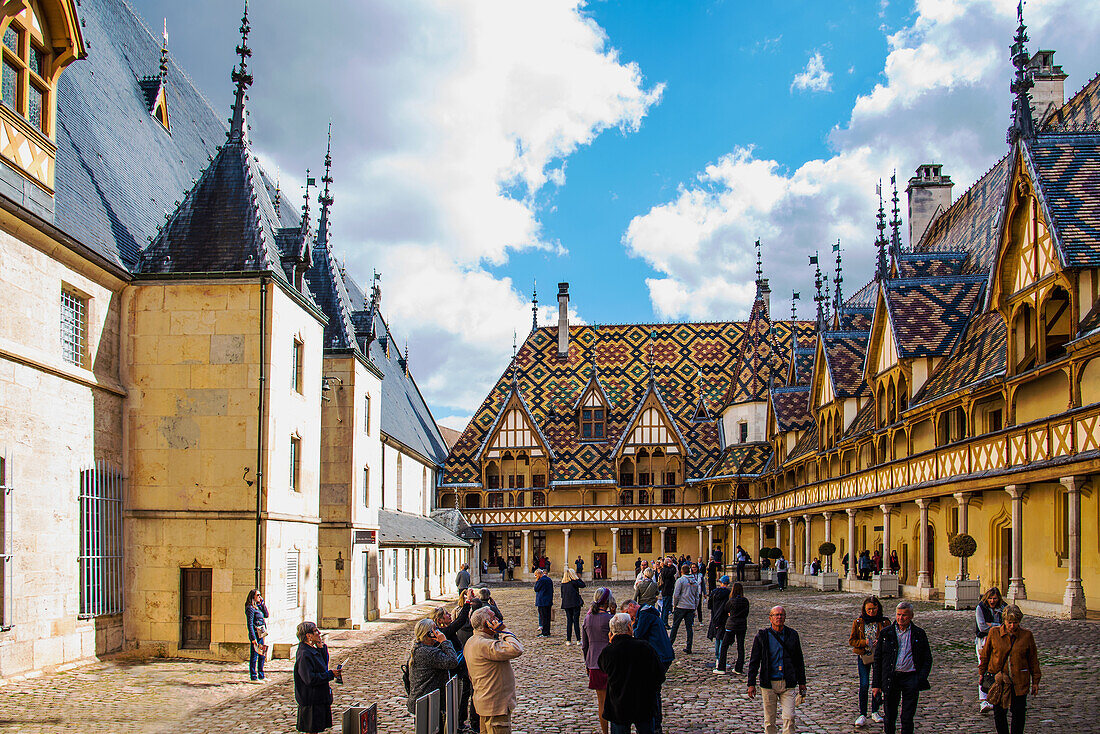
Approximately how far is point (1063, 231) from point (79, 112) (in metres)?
19.1

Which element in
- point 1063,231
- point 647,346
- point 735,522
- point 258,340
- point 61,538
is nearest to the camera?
point 61,538

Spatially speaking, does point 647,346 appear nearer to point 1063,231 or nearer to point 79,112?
point 1063,231

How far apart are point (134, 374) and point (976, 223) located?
2936 centimetres

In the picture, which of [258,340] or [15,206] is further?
[258,340]

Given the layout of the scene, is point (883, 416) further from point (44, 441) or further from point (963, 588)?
point (44, 441)

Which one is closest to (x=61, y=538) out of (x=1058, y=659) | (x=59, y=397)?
(x=59, y=397)

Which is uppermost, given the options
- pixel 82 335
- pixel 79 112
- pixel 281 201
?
pixel 281 201

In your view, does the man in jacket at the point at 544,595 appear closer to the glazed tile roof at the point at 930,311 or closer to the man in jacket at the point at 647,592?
the man in jacket at the point at 647,592

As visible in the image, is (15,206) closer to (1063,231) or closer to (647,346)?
(1063,231)

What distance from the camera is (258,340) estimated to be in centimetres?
1711

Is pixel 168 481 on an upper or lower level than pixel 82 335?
lower

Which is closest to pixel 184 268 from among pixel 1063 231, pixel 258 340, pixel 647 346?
pixel 258 340

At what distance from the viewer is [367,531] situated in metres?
25.3

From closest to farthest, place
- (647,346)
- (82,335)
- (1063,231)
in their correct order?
(82,335) < (1063,231) < (647,346)
